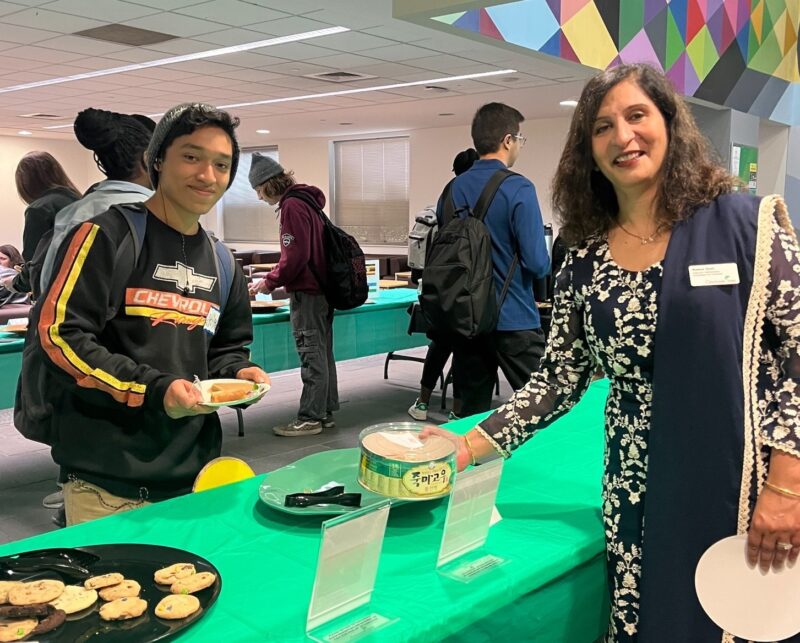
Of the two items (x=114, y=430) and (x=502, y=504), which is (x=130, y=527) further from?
(x=502, y=504)

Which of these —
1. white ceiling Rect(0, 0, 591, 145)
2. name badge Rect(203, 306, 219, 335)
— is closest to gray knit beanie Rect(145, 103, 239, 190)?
name badge Rect(203, 306, 219, 335)

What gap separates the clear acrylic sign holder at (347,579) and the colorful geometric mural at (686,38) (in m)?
4.13

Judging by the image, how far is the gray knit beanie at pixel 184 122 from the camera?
1.34 metres

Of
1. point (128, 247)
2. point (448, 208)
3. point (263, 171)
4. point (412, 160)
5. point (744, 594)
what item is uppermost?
point (412, 160)

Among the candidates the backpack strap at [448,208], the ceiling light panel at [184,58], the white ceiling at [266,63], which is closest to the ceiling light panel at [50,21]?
the white ceiling at [266,63]

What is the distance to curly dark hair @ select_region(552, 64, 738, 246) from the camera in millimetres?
1126

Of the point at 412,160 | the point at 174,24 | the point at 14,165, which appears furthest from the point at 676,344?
the point at 14,165

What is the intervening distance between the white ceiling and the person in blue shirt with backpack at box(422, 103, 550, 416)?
8.27ft

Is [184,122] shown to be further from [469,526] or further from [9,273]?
[9,273]

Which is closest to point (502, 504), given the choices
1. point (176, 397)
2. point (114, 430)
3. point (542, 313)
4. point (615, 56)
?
point (176, 397)

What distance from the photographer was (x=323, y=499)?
3.92 feet

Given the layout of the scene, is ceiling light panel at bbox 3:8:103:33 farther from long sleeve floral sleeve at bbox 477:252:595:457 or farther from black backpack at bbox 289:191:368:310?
long sleeve floral sleeve at bbox 477:252:595:457

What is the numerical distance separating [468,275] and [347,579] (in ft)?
6.11

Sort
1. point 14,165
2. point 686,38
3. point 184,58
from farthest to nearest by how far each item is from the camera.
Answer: point 14,165
point 184,58
point 686,38
